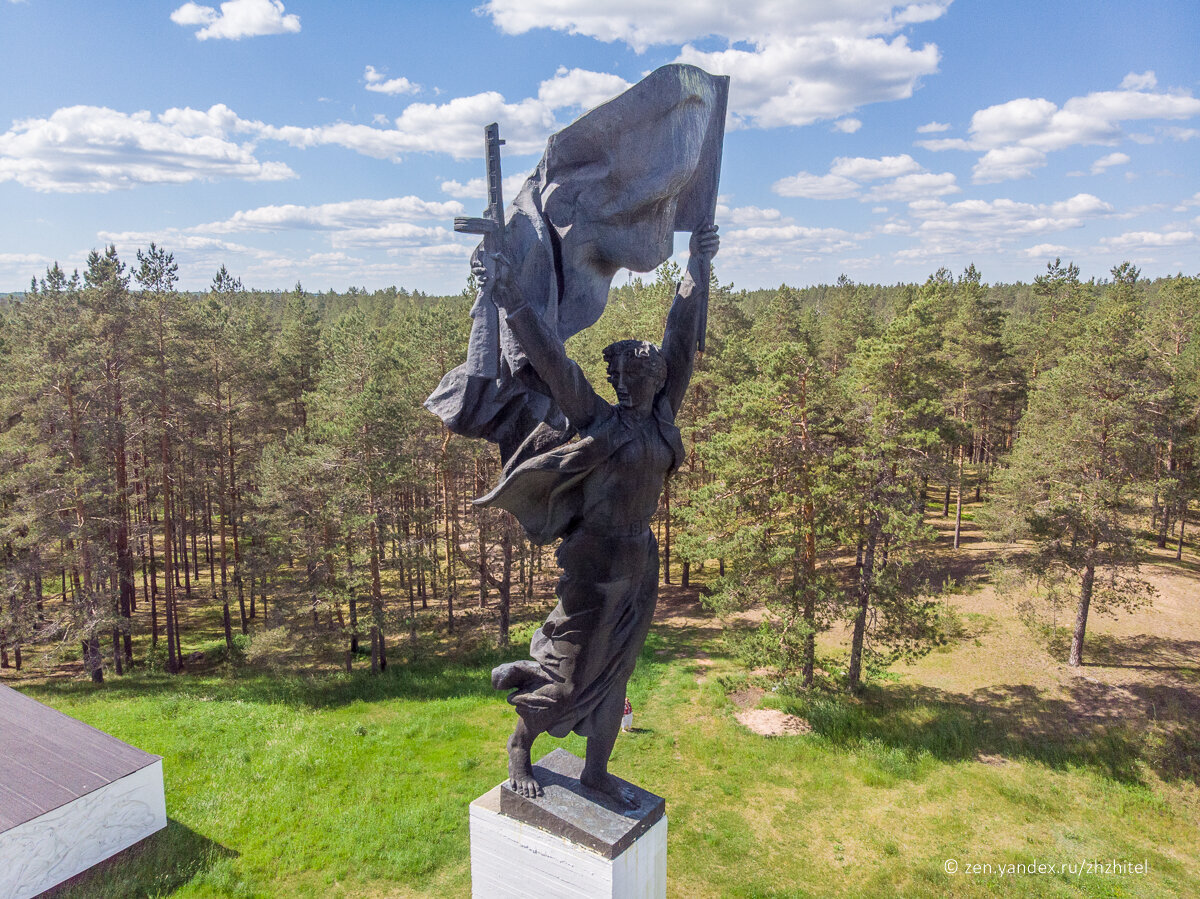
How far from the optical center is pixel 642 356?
4551 millimetres

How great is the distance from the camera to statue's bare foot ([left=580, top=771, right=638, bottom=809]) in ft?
A: 16.9

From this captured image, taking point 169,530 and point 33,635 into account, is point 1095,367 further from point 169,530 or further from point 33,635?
point 33,635

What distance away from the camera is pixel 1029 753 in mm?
13938

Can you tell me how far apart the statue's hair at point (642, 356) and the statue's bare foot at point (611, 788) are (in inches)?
117

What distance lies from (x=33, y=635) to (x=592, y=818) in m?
18.2

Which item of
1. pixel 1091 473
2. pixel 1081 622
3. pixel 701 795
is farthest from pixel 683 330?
pixel 1081 622

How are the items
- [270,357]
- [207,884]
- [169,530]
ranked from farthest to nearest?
[270,357] → [169,530] → [207,884]

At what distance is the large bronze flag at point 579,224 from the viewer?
15.4 feet

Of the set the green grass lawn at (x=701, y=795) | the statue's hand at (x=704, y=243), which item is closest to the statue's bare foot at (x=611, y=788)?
the statue's hand at (x=704, y=243)

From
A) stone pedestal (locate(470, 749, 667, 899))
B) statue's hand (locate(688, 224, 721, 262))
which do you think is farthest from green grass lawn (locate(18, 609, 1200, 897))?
statue's hand (locate(688, 224, 721, 262))

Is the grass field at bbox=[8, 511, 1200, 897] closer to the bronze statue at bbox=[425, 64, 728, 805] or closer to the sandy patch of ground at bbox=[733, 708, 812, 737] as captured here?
the sandy patch of ground at bbox=[733, 708, 812, 737]

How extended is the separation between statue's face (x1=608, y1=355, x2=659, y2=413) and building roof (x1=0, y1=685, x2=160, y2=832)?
32.6 ft

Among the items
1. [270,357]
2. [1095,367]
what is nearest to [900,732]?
[1095,367]

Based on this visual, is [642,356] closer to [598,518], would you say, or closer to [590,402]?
[590,402]
